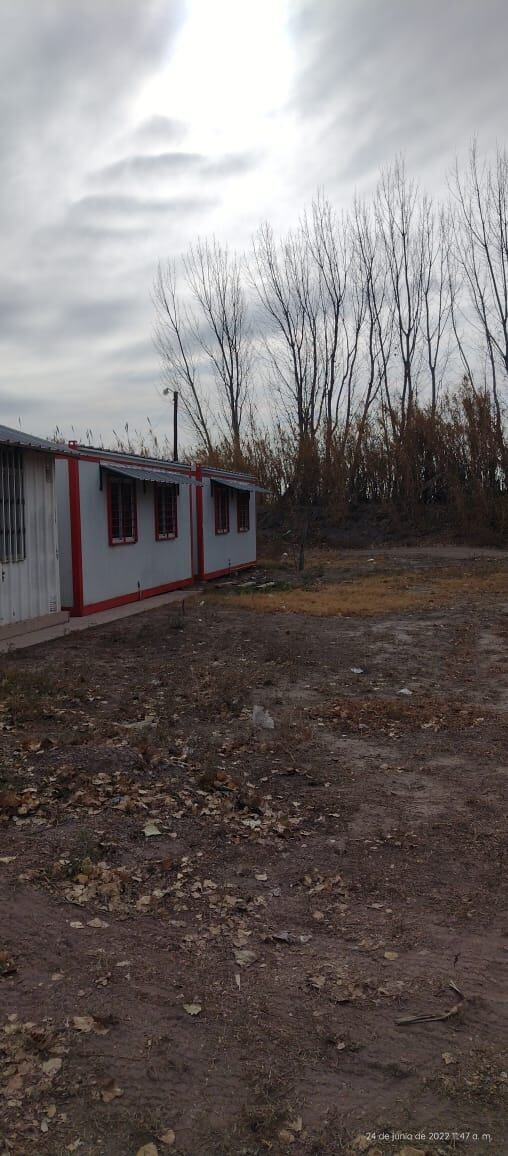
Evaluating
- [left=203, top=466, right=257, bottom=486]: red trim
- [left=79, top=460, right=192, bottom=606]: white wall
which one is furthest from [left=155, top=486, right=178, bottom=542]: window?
[left=203, top=466, right=257, bottom=486]: red trim

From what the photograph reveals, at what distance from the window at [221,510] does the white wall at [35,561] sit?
24.8ft

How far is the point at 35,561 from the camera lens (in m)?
10.5

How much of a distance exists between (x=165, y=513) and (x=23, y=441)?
6.09 meters

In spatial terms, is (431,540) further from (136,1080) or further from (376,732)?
(136,1080)

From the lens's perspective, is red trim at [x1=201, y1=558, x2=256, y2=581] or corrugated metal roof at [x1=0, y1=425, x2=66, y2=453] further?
red trim at [x1=201, y1=558, x2=256, y2=581]

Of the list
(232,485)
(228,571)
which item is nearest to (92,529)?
(232,485)

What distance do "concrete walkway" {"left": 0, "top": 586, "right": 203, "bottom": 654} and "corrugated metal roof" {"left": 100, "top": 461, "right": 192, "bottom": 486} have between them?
220cm

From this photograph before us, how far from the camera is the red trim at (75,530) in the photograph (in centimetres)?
1158

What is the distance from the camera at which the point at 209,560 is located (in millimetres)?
17891

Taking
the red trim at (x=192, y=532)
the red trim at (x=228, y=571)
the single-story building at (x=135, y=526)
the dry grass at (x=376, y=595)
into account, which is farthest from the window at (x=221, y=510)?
the dry grass at (x=376, y=595)

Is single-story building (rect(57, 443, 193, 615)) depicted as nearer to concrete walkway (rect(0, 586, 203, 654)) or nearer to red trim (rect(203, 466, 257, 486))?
concrete walkway (rect(0, 586, 203, 654))

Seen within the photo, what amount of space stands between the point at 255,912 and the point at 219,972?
0.47m

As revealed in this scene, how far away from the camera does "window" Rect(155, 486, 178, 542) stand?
1500cm

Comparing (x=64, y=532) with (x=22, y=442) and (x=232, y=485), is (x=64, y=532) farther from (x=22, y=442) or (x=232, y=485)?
(x=232, y=485)
